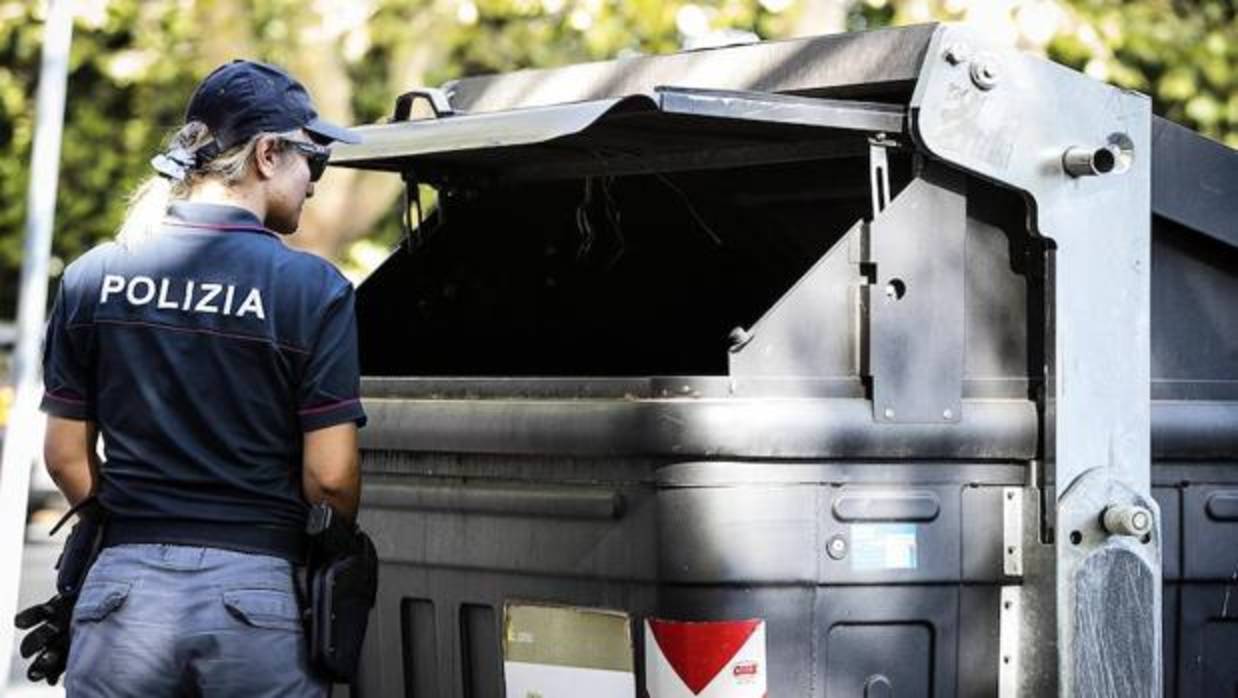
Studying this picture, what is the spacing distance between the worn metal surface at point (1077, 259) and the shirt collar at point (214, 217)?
1.17 metres

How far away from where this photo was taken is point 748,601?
12.2 feet

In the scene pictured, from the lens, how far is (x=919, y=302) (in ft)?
12.7

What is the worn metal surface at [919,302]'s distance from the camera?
3830 mm

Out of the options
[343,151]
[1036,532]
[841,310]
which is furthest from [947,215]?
[343,151]

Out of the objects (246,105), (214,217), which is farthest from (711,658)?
(246,105)

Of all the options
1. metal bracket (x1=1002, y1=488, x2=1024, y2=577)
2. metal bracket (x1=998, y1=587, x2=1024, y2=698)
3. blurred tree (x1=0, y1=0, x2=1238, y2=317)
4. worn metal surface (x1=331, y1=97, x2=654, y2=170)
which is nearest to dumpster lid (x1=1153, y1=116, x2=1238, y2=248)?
metal bracket (x1=1002, y1=488, x2=1024, y2=577)

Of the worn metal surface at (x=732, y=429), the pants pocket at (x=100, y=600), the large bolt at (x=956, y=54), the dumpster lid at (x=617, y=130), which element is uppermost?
the large bolt at (x=956, y=54)

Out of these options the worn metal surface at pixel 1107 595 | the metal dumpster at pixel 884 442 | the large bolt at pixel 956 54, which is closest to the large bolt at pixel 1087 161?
the metal dumpster at pixel 884 442

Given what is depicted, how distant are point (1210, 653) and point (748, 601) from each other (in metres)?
1.00

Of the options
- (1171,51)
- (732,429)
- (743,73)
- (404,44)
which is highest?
(404,44)

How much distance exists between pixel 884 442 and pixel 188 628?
3.97 ft

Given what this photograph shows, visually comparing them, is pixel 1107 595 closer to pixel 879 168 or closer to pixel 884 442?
pixel 884 442

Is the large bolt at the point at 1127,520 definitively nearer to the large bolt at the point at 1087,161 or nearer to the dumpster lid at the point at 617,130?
the large bolt at the point at 1087,161

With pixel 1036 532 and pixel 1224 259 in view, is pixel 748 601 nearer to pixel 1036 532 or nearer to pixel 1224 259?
pixel 1036 532
